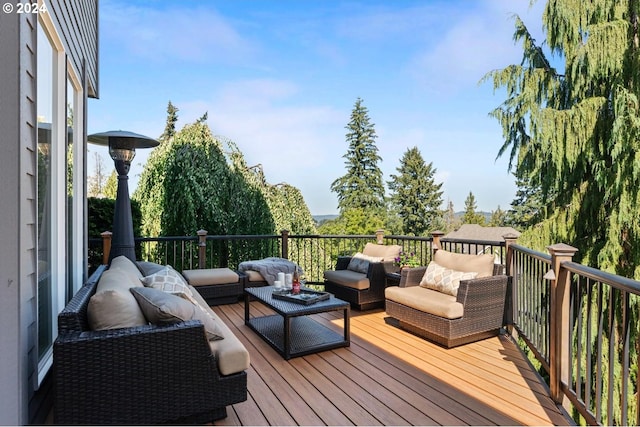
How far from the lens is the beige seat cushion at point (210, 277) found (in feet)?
15.4

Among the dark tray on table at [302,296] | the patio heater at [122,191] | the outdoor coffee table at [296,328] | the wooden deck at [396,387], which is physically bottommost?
the wooden deck at [396,387]

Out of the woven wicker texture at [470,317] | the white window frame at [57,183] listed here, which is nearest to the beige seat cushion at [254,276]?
the woven wicker texture at [470,317]

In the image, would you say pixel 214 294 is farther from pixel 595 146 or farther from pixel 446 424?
pixel 595 146

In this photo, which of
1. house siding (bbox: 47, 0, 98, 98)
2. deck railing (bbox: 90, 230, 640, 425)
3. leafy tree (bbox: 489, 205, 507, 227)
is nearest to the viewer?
deck railing (bbox: 90, 230, 640, 425)

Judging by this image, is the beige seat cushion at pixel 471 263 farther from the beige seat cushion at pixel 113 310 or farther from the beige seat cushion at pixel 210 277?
the beige seat cushion at pixel 113 310

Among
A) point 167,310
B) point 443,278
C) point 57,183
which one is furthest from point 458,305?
point 57,183

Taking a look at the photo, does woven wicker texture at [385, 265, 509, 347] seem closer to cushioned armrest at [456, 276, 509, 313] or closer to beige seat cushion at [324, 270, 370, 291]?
cushioned armrest at [456, 276, 509, 313]

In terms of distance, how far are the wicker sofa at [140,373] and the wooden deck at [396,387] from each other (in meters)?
0.25

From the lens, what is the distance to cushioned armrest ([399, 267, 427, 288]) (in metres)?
4.03

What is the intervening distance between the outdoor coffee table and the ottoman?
944 millimetres

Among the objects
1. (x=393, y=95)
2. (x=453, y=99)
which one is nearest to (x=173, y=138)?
(x=393, y=95)

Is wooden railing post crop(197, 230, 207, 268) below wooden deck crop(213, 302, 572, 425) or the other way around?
the other way around

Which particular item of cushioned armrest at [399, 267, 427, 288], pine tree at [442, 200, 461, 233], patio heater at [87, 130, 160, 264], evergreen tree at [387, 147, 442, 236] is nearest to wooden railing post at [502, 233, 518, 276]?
cushioned armrest at [399, 267, 427, 288]

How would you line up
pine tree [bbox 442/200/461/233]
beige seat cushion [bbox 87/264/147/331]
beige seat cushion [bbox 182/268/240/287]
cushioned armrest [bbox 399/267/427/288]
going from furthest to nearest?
pine tree [bbox 442/200/461/233], beige seat cushion [bbox 182/268/240/287], cushioned armrest [bbox 399/267/427/288], beige seat cushion [bbox 87/264/147/331]
